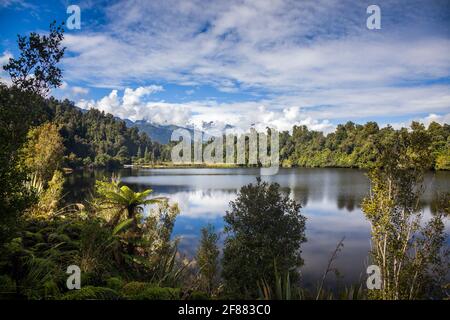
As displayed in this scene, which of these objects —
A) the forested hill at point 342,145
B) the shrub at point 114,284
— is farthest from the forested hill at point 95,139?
the shrub at point 114,284

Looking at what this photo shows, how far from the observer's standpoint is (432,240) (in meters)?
7.00

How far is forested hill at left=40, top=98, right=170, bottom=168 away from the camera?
79.5m

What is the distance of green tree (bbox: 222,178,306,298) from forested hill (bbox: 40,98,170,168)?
6090 cm

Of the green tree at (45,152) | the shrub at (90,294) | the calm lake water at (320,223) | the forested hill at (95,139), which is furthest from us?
the forested hill at (95,139)

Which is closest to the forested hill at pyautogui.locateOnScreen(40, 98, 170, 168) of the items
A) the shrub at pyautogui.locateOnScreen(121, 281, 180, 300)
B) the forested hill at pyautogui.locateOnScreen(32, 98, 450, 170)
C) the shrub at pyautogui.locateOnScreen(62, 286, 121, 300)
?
the forested hill at pyautogui.locateOnScreen(32, 98, 450, 170)

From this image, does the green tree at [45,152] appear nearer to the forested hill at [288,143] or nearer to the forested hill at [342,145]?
the forested hill at [288,143]

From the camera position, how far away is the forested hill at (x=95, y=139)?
261ft

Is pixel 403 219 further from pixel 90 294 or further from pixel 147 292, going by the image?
pixel 90 294

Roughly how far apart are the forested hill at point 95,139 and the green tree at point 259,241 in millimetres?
60902

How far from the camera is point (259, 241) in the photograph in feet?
25.0

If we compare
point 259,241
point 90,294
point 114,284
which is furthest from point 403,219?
point 90,294

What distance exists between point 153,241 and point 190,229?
9.36 m

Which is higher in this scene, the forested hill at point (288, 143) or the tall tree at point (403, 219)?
the forested hill at point (288, 143)

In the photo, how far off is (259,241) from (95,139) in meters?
107
